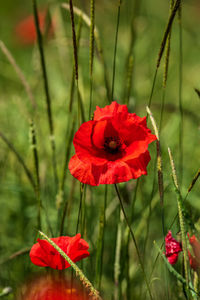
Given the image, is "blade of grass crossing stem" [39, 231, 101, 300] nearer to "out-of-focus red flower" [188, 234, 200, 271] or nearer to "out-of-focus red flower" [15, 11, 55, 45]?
"out-of-focus red flower" [188, 234, 200, 271]

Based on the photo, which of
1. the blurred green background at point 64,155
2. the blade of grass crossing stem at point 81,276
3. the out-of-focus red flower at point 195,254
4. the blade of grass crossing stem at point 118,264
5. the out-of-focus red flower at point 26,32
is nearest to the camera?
the blade of grass crossing stem at point 81,276

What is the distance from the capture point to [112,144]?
0.64 meters

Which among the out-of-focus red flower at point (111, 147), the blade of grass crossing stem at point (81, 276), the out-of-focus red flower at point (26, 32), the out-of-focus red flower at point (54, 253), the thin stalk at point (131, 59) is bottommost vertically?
the blade of grass crossing stem at point (81, 276)

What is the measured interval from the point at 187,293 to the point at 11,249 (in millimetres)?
555

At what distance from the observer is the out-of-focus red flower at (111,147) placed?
58 centimetres

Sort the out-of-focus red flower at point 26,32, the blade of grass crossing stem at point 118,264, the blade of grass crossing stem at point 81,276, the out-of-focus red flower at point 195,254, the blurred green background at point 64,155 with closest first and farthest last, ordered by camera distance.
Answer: the blade of grass crossing stem at point 81,276, the out-of-focus red flower at point 195,254, the blade of grass crossing stem at point 118,264, the blurred green background at point 64,155, the out-of-focus red flower at point 26,32

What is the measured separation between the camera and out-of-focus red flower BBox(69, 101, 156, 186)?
1.91ft

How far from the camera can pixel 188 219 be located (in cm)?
58

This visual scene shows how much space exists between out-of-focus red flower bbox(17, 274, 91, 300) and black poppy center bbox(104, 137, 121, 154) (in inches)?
7.3

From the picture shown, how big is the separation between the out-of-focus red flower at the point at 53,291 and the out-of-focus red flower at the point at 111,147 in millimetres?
170

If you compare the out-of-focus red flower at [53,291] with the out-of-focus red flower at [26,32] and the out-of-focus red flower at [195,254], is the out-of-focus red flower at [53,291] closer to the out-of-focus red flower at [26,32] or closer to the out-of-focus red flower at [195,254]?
the out-of-focus red flower at [195,254]

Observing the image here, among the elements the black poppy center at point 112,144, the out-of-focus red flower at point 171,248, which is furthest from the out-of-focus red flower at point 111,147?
the out-of-focus red flower at point 171,248

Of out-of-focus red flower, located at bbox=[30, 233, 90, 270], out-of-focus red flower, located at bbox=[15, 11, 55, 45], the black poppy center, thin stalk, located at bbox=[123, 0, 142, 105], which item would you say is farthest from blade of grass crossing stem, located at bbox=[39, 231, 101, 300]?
out-of-focus red flower, located at bbox=[15, 11, 55, 45]

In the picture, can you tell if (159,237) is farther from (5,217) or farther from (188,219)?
(188,219)
